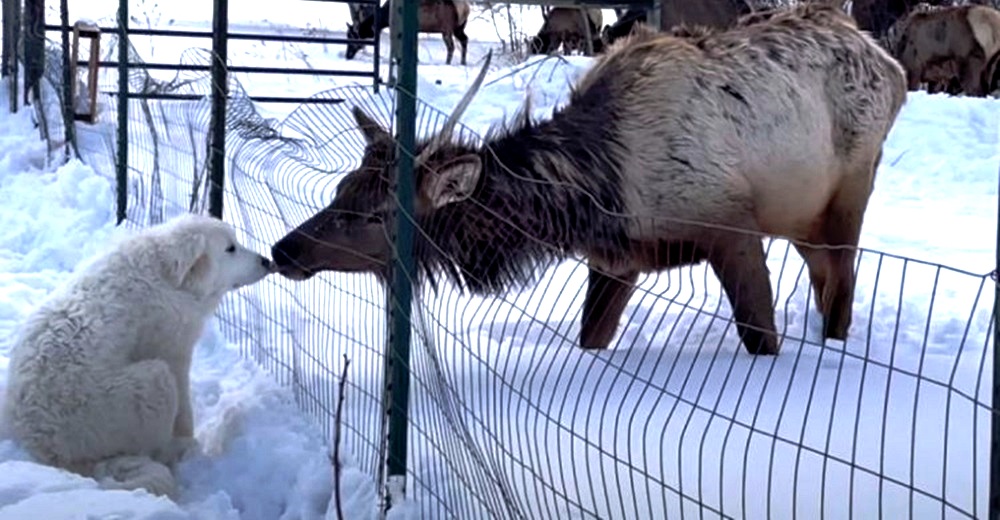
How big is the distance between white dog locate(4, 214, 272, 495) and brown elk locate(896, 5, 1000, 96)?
15.8 meters

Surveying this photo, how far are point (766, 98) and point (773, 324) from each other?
1.14 meters

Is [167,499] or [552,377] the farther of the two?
[552,377]

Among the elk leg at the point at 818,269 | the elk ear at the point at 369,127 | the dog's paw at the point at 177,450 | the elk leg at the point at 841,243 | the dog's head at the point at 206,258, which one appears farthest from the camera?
the elk leg at the point at 818,269

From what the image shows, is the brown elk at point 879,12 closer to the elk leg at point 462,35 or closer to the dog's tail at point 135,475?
the elk leg at point 462,35

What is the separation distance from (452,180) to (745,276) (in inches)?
67.3

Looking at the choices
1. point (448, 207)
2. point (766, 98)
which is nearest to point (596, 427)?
point (448, 207)

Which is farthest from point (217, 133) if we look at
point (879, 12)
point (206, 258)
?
point (879, 12)

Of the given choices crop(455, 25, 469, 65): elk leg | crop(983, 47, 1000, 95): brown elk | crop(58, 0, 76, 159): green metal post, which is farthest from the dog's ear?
crop(455, 25, 469, 65): elk leg

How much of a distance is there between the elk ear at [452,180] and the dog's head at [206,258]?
850 millimetres

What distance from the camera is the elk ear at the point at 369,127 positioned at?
6.45m

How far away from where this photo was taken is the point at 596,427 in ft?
17.6

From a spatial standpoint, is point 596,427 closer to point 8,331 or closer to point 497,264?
point 497,264

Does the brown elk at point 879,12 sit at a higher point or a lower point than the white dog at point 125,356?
higher

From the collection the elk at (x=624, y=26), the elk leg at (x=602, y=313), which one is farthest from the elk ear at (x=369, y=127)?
the elk at (x=624, y=26)
